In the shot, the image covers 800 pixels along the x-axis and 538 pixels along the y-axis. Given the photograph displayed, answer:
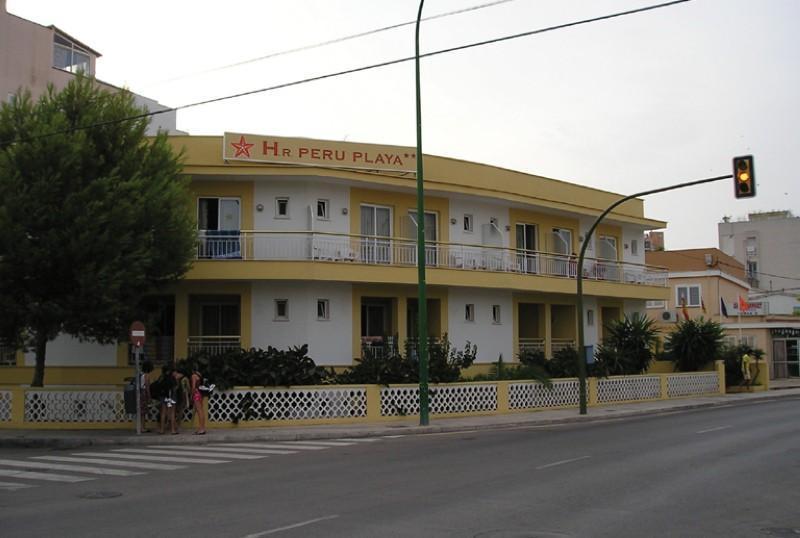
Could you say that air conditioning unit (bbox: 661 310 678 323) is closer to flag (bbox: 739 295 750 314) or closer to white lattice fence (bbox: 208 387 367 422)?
flag (bbox: 739 295 750 314)

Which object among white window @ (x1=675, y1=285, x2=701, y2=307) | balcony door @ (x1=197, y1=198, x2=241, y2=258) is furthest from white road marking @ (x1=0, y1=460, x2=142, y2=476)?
white window @ (x1=675, y1=285, x2=701, y2=307)

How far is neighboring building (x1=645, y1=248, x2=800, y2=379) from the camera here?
4916 cm

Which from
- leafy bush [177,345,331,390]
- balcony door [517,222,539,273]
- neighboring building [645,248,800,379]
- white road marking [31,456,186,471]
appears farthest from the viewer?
neighboring building [645,248,800,379]

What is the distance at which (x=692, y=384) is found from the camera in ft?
112

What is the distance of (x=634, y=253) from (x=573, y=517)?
30.7 metres

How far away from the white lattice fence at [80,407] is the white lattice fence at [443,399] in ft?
22.8

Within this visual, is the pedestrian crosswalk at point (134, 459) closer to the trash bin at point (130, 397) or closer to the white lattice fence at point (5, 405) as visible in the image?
the trash bin at point (130, 397)

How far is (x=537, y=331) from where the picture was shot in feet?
111

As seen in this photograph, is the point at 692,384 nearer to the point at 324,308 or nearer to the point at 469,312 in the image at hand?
the point at 469,312

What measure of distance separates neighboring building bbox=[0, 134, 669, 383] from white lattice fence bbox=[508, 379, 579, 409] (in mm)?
3557

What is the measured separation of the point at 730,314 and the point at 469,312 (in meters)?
27.2

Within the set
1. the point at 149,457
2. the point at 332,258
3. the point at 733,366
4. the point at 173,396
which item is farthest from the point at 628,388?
the point at 149,457

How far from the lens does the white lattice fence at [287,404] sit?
70.0ft

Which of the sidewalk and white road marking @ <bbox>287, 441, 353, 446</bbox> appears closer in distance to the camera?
white road marking @ <bbox>287, 441, 353, 446</bbox>
